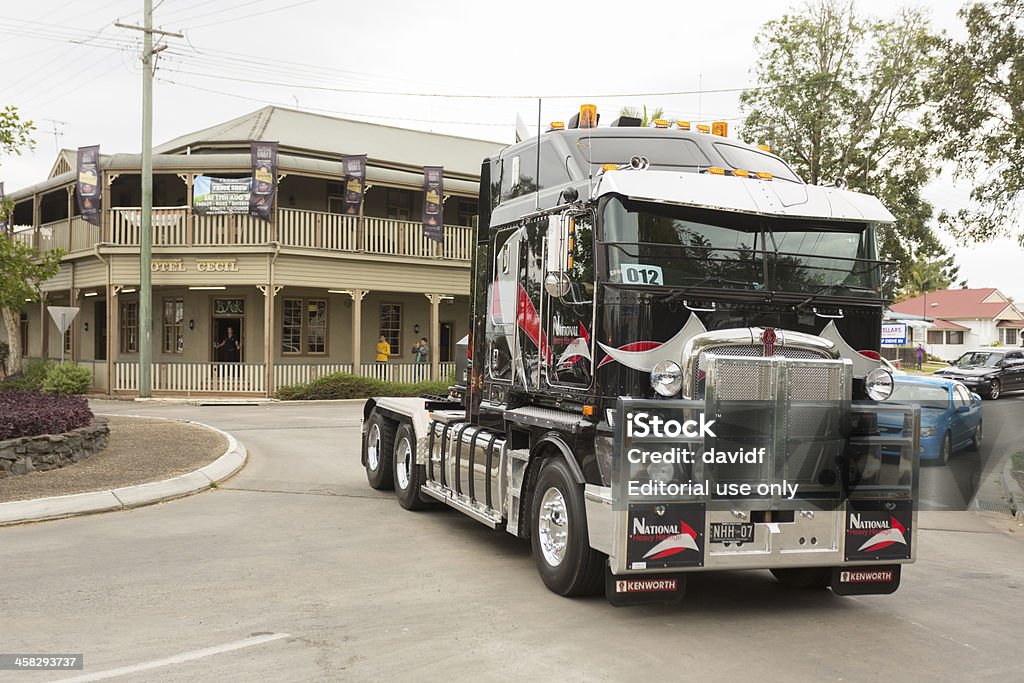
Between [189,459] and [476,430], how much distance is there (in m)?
6.30

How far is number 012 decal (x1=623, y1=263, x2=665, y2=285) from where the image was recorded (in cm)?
644

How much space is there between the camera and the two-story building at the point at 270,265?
27516 mm

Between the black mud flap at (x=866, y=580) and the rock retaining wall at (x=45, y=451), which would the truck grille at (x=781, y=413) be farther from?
the rock retaining wall at (x=45, y=451)

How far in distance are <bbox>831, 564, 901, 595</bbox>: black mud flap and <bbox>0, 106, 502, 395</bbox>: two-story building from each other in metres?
22.4

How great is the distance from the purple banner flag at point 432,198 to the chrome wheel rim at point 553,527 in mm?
23174

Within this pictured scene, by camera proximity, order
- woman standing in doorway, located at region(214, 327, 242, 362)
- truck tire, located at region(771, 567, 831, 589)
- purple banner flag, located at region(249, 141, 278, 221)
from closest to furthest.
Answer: truck tire, located at region(771, 567, 831, 589), purple banner flag, located at region(249, 141, 278, 221), woman standing in doorway, located at region(214, 327, 242, 362)

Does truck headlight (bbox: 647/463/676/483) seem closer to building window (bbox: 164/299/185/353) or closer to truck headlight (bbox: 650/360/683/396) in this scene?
truck headlight (bbox: 650/360/683/396)

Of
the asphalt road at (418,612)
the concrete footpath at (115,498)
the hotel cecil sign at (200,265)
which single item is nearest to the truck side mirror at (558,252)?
the asphalt road at (418,612)

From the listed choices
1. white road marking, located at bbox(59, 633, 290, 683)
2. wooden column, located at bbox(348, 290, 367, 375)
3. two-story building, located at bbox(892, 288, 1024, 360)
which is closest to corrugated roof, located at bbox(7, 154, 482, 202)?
wooden column, located at bbox(348, 290, 367, 375)

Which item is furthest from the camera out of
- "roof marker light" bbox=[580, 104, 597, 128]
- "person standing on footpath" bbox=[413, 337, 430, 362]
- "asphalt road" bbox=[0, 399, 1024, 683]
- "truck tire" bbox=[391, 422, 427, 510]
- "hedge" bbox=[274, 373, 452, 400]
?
"person standing on footpath" bbox=[413, 337, 430, 362]

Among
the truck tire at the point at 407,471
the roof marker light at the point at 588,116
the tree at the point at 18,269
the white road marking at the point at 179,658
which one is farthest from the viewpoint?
the tree at the point at 18,269

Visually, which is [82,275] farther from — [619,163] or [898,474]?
[898,474]

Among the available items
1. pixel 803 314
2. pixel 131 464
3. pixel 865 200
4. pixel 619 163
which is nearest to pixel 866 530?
pixel 803 314

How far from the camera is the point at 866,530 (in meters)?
6.59
